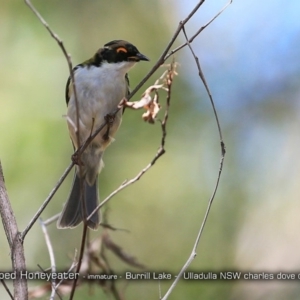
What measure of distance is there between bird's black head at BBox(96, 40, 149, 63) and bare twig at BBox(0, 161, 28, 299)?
2153 millimetres

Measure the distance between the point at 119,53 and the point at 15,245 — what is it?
2.56 m

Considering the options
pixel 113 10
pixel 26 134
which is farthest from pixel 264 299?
pixel 113 10

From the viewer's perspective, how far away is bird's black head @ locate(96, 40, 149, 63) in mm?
5047

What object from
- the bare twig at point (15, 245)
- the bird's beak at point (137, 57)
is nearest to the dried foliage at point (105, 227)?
the bare twig at point (15, 245)

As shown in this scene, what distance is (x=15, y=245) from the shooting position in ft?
10.1

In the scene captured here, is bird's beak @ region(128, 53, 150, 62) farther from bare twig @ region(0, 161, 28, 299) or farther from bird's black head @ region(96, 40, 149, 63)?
bare twig @ region(0, 161, 28, 299)

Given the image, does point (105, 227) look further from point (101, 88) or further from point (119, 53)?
point (119, 53)

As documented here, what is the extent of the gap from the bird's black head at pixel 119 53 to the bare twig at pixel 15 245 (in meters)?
2.15

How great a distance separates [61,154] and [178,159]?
6.56 ft

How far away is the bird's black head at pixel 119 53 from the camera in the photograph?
5047 millimetres

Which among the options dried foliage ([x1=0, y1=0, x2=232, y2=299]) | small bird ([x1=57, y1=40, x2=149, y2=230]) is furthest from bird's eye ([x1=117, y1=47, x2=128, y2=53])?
dried foliage ([x1=0, y1=0, x2=232, y2=299])

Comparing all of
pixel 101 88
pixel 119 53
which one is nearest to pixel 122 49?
pixel 119 53

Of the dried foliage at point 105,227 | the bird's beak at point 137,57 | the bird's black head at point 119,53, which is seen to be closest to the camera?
the dried foliage at point 105,227

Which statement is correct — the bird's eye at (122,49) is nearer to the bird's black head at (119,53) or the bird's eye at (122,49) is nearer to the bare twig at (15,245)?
the bird's black head at (119,53)
